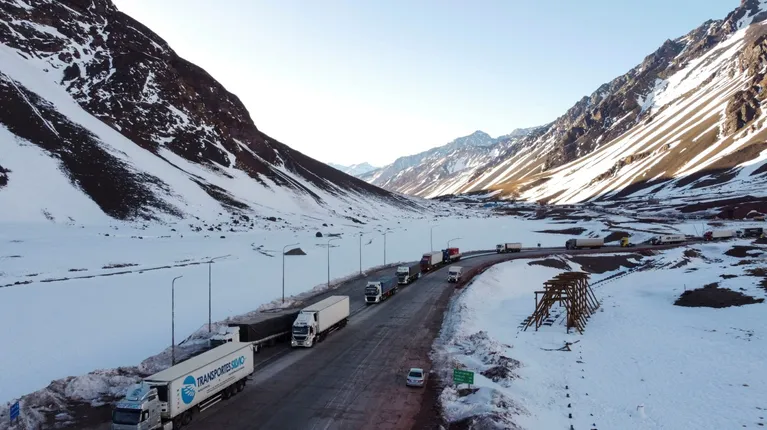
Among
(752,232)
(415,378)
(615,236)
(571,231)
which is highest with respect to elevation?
(571,231)

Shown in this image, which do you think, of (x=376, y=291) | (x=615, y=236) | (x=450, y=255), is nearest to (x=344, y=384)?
(x=376, y=291)

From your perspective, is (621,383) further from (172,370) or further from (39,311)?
(39,311)

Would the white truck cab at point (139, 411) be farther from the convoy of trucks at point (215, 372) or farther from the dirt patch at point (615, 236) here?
the dirt patch at point (615, 236)

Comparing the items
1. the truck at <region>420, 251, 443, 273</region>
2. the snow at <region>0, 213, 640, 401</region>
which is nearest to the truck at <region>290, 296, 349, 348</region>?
the snow at <region>0, 213, 640, 401</region>

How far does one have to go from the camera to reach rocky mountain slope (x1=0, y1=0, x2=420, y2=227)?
360 feet

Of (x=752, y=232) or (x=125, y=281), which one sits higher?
(x=752, y=232)

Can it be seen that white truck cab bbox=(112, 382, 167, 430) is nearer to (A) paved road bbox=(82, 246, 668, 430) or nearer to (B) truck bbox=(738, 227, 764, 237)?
(A) paved road bbox=(82, 246, 668, 430)

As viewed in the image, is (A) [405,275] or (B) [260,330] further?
(A) [405,275]

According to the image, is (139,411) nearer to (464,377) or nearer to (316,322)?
(464,377)

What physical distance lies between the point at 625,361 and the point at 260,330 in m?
29.2

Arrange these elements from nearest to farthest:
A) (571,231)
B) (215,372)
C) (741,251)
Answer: (215,372) < (741,251) < (571,231)

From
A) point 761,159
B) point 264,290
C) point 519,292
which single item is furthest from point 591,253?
point 761,159

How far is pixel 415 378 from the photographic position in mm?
32219

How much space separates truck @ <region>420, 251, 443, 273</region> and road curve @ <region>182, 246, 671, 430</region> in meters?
31.5
